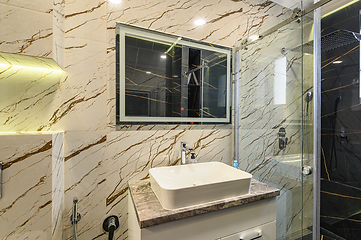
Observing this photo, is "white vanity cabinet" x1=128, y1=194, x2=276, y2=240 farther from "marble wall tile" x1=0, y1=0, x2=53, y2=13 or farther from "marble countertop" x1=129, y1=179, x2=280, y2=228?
"marble wall tile" x1=0, y1=0, x2=53, y2=13

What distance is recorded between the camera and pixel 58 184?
1.01 metres

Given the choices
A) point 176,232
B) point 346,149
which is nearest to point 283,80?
point 346,149

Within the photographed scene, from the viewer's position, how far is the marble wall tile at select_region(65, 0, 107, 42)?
1.09 m

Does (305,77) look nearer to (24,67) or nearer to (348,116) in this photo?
(348,116)

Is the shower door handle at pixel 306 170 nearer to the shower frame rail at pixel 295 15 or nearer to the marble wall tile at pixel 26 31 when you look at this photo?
the shower frame rail at pixel 295 15

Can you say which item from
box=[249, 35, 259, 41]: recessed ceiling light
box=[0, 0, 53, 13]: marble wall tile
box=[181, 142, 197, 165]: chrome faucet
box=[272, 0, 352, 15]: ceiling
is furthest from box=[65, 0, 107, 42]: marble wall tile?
box=[272, 0, 352, 15]: ceiling

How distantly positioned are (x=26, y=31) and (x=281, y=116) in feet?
5.04

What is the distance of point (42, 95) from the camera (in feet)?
3.43

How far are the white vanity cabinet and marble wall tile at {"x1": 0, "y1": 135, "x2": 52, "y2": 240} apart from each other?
440 millimetres

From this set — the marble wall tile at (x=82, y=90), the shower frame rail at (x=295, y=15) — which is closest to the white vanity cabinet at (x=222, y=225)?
the marble wall tile at (x=82, y=90)

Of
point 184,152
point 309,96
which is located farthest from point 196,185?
point 309,96

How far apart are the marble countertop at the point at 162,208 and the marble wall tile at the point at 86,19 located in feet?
3.30

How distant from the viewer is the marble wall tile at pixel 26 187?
829mm

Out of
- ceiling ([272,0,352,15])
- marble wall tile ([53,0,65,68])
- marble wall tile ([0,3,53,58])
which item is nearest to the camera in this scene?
marble wall tile ([0,3,53,58])
